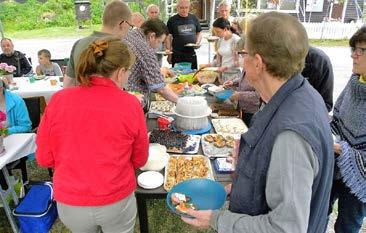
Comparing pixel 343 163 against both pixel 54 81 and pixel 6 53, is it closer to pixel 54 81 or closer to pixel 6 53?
pixel 54 81

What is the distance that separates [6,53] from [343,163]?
541cm

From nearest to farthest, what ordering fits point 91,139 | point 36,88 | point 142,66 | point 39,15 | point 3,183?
point 91,139, point 142,66, point 3,183, point 36,88, point 39,15

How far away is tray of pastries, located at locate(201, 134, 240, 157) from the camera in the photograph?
1.93m

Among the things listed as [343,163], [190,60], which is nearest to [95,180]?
[343,163]

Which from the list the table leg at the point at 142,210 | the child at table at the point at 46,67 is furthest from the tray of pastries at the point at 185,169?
the child at table at the point at 46,67

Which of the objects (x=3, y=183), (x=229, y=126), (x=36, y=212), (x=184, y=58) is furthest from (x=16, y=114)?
(x=184, y=58)

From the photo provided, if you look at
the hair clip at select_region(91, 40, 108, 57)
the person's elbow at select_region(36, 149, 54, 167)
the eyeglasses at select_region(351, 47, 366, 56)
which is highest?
the hair clip at select_region(91, 40, 108, 57)

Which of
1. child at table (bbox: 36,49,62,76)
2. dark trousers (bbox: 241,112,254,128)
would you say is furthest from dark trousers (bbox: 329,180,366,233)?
child at table (bbox: 36,49,62,76)

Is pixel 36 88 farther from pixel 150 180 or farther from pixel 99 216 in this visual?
pixel 99 216

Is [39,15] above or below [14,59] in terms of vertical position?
above

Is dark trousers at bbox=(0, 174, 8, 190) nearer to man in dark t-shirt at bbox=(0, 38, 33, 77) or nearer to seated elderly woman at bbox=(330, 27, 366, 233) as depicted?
seated elderly woman at bbox=(330, 27, 366, 233)

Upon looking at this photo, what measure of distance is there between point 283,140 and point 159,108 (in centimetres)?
194

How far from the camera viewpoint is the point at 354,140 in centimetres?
155

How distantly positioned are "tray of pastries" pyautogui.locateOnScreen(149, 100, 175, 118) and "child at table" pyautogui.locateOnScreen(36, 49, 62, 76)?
9.50ft
